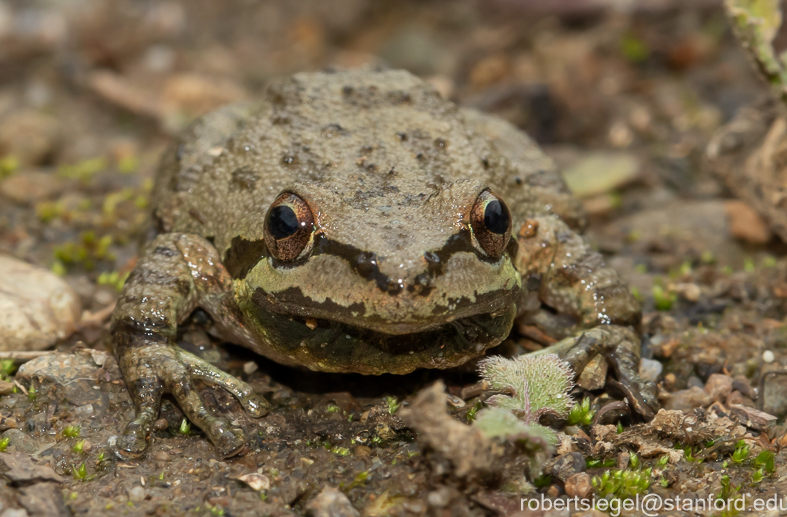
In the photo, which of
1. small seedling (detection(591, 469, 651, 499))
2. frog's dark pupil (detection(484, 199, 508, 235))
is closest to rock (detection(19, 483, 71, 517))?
frog's dark pupil (detection(484, 199, 508, 235))

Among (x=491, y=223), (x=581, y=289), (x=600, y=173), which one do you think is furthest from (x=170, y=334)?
(x=600, y=173)

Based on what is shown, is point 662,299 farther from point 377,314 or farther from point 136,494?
point 136,494

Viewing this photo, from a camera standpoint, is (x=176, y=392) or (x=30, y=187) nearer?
(x=176, y=392)

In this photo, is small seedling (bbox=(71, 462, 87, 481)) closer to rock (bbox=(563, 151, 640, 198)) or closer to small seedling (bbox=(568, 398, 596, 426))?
small seedling (bbox=(568, 398, 596, 426))

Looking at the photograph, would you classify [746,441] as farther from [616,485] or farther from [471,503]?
[471,503]

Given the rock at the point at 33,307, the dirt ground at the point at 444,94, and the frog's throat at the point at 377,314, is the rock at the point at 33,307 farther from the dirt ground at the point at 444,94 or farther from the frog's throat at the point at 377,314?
the frog's throat at the point at 377,314

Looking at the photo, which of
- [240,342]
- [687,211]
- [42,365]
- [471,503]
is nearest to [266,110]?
[240,342]
